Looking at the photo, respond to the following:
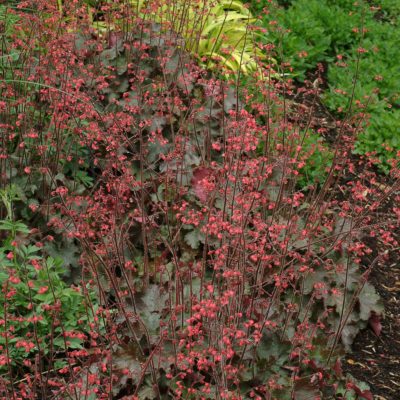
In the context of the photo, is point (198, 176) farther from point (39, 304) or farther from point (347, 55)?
point (347, 55)

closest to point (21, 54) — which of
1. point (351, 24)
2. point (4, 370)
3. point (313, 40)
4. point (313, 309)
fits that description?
point (4, 370)

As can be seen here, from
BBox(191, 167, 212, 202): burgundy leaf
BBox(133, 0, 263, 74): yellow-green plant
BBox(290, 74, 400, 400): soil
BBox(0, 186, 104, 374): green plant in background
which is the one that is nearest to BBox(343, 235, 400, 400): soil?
BBox(290, 74, 400, 400): soil

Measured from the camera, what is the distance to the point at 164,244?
166 inches

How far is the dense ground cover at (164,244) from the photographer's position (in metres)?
3.13

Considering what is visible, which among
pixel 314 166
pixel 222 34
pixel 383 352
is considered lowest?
pixel 383 352

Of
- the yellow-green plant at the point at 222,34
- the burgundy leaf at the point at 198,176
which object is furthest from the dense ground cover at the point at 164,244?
the yellow-green plant at the point at 222,34

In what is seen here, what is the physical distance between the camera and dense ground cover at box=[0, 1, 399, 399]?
3133 mm

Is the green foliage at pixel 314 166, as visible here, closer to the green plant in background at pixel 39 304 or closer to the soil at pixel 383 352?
the soil at pixel 383 352

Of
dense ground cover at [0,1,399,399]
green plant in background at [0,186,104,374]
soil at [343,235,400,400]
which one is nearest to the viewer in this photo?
dense ground cover at [0,1,399,399]

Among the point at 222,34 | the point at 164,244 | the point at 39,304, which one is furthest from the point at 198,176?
the point at 222,34

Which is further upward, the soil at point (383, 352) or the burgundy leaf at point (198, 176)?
the burgundy leaf at point (198, 176)

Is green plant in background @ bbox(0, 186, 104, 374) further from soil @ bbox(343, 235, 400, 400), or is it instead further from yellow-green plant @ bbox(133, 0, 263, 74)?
yellow-green plant @ bbox(133, 0, 263, 74)

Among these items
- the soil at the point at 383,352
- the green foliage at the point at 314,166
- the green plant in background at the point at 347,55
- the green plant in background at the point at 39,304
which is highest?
the green plant in background at the point at 347,55

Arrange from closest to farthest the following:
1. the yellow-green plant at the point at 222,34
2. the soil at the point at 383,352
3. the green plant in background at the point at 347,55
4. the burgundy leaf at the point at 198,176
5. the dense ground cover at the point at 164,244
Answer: the dense ground cover at the point at 164,244 → the soil at the point at 383,352 → the burgundy leaf at the point at 198,176 → the green plant in background at the point at 347,55 → the yellow-green plant at the point at 222,34
